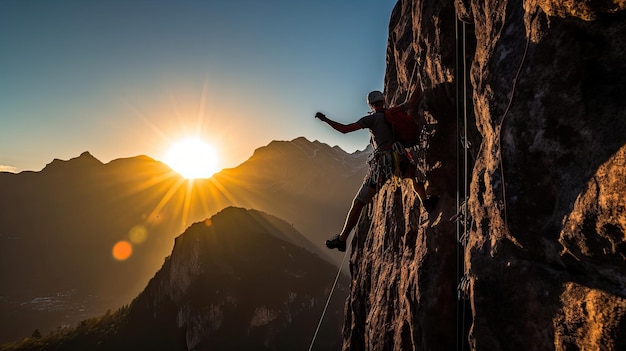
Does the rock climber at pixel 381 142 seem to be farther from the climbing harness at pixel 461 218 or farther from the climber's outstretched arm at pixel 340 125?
the climbing harness at pixel 461 218

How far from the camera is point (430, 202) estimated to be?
7.43 metres

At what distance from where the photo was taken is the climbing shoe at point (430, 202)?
739 cm

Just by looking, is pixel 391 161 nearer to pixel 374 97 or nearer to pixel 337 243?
pixel 374 97

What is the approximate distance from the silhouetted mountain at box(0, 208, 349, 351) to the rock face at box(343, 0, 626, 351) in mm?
64197

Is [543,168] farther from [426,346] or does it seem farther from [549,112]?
[426,346]

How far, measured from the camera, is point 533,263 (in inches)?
173

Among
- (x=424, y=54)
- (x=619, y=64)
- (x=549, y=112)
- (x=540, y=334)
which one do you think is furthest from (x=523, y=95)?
(x=424, y=54)

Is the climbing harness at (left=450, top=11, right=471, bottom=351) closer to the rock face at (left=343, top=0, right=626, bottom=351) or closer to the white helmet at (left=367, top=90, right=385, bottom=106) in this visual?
the rock face at (left=343, top=0, right=626, bottom=351)

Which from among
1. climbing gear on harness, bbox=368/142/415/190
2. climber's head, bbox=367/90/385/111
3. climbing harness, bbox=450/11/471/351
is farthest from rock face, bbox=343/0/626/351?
climber's head, bbox=367/90/385/111

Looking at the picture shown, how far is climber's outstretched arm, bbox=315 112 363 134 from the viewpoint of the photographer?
715cm

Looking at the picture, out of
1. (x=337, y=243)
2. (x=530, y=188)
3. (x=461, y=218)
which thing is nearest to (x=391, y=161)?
(x=461, y=218)

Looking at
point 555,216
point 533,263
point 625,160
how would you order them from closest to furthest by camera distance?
point 625,160 < point 555,216 < point 533,263

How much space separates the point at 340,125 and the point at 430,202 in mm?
2809

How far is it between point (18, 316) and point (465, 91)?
218m
